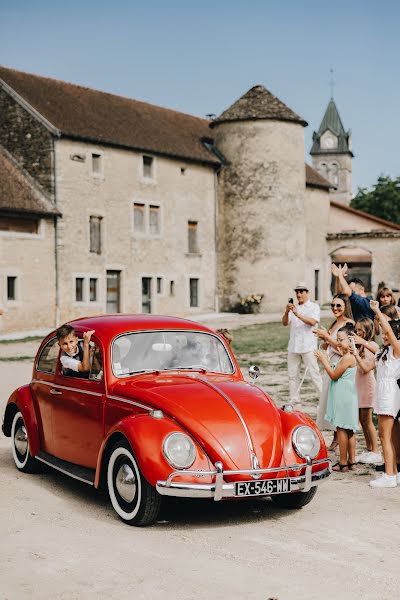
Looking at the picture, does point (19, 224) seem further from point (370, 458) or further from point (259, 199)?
point (370, 458)

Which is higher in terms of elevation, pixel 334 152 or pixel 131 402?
pixel 334 152

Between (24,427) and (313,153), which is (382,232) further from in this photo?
(313,153)

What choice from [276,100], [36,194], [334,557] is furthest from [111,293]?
[334,557]

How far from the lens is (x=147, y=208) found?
38.1 m

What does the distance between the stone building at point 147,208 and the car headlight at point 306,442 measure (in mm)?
25357

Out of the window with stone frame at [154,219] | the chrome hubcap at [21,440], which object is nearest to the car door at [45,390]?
the chrome hubcap at [21,440]

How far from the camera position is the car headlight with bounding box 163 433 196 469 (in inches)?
236

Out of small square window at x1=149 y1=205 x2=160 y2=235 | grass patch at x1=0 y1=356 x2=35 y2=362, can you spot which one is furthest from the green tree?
grass patch at x1=0 y1=356 x2=35 y2=362

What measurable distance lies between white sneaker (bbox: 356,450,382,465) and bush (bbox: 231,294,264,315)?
3333 centimetres

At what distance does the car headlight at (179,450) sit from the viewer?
6.00m

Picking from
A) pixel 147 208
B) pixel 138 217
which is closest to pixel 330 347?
pixel 138 217

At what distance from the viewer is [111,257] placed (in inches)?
1419

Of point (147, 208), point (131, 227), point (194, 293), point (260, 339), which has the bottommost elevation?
point (260, 339)

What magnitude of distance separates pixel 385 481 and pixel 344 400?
0.98 metres
